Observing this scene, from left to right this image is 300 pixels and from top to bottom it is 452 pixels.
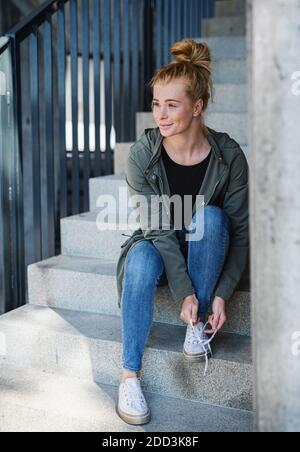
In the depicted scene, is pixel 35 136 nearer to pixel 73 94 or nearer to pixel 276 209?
pixel 73 94

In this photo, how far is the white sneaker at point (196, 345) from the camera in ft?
6.57

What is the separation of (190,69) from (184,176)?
35 centimetres

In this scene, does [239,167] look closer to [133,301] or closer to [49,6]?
[133,301]

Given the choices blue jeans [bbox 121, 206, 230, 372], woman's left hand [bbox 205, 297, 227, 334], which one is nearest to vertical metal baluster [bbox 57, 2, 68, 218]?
blue jeans [bbox 121, 206, 230, 372]

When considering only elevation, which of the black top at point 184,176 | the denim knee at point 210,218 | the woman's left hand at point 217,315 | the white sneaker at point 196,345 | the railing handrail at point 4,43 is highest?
the railing handrail at point 4,43

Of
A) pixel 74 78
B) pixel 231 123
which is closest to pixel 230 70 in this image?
pixel 231 123

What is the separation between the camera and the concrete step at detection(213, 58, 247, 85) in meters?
3.70

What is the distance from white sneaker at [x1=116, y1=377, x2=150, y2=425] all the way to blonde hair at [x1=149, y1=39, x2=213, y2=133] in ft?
3.02

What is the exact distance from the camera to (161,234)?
79.1 inches

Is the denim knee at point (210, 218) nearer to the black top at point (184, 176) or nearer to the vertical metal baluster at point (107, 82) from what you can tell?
the black top at point (184, 176)

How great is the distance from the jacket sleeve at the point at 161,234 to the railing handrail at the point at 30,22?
0.93m

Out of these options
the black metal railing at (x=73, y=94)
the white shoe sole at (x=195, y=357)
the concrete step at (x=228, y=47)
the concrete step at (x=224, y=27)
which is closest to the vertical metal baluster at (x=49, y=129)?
the black metal railing at (x=73, y=94)

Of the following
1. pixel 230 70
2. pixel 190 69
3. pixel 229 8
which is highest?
pixel 229 8
